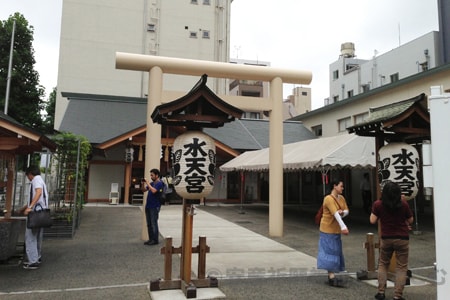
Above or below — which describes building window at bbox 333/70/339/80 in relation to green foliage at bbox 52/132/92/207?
above

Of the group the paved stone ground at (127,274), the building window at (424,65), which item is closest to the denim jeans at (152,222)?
the paved stone ground at (127,274)

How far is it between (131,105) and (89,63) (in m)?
8.68

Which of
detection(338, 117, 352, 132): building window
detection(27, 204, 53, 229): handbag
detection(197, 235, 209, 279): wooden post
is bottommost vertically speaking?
detection(197, 235, 209, 279): wooden post

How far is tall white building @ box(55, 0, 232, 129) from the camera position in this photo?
30.1 meters

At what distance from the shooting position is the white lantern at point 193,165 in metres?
5.50

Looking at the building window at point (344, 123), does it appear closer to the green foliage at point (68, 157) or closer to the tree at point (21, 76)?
the green foliage at point (68, 157)

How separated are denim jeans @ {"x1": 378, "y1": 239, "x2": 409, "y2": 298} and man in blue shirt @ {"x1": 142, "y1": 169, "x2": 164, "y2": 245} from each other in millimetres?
5056

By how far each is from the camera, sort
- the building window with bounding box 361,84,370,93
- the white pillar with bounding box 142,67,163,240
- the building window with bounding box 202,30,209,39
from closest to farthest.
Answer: the white pillar with bounding box 142,67,163,240, the building window with bounding box 361,84,370,93, the building window with bounding box 202,30,209,39

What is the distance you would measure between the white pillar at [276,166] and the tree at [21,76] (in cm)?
1680

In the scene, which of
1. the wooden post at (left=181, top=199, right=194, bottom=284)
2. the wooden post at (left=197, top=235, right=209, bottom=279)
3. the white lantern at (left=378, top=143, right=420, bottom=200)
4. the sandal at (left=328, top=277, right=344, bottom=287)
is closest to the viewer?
the wooden post at (left=181, top=199, right=194, bottom=284)

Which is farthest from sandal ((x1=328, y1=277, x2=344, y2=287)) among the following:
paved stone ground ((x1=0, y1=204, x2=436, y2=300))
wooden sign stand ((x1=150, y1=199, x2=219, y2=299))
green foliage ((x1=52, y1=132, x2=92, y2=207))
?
green foliage ((x1=52, y1=132, x2=92, y2=207))

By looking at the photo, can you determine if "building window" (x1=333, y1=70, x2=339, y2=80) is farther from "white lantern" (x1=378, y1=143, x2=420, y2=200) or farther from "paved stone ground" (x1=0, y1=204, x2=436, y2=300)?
"white lantern" (x1=378, y1=143, x2=420, y2=200)

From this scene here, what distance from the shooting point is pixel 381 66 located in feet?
97.3

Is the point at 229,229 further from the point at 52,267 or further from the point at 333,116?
the point at 333,116
